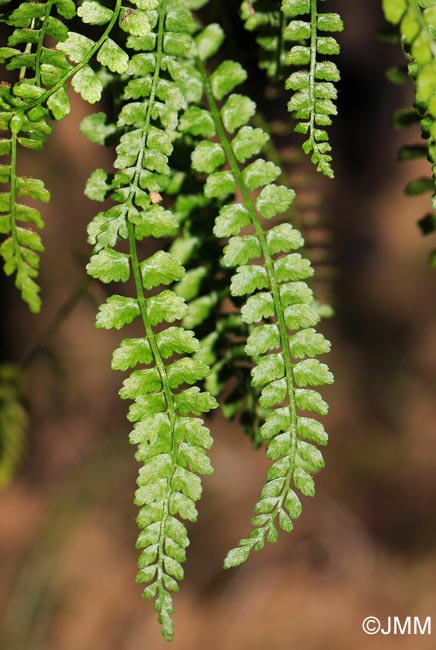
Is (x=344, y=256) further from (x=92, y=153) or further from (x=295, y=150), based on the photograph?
(x=295, y=150)

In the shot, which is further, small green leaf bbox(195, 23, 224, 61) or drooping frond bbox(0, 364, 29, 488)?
drooping frond bbox(0, 364, 29, 488)

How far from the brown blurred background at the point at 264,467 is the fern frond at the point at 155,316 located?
1617mm

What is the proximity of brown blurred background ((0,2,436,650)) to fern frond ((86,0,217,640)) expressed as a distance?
5.31 ft

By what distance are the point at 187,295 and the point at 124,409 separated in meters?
2.44

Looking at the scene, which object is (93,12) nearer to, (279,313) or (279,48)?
(279,48)

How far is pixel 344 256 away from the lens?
13.1 ft

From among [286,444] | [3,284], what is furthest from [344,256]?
[286,444]

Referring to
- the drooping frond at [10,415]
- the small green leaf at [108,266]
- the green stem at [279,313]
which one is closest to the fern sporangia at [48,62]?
the small green leaf at [108,266]

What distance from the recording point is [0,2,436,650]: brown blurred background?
2943mm

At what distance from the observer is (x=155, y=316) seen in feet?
3.08

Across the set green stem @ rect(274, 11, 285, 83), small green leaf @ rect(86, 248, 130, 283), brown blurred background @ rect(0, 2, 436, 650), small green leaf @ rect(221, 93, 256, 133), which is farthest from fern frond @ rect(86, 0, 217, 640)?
brown blurred background @ rect(0, 2, 436, 650)

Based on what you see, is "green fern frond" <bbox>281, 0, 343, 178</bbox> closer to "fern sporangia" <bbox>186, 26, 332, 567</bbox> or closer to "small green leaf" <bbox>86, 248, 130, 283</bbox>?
"fern sporangia" <bbox>186, 26, 332, 567</bbox>

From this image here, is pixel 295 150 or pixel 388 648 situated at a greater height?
pixel 295 150

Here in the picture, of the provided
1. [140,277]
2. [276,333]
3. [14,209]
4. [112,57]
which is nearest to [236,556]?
[276,333]
